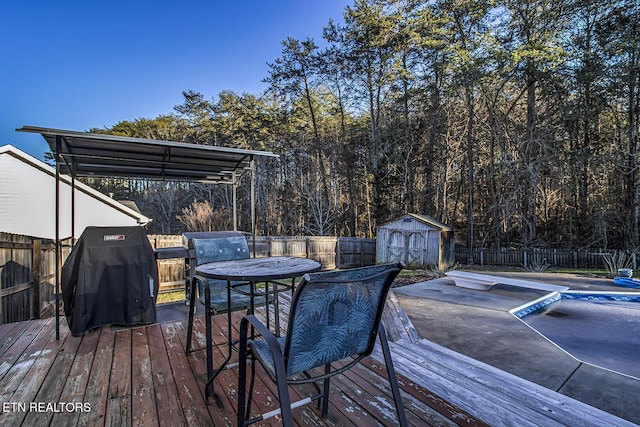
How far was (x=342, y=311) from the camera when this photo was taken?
3.88ft

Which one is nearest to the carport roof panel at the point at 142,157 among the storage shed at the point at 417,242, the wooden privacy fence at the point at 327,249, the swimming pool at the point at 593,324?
the swimming pool at the point at 593,324

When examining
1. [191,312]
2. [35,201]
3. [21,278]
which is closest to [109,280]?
[191,312]

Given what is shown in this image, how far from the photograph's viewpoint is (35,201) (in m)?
7.27

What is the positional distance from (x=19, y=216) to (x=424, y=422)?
9.30 metres

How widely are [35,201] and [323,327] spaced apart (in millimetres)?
9184

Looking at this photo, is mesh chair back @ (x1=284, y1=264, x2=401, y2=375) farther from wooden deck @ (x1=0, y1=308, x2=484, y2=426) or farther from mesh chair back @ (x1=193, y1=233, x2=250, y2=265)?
mesh chair back @ (x1=193, y1=233, x2=250, y2=265)

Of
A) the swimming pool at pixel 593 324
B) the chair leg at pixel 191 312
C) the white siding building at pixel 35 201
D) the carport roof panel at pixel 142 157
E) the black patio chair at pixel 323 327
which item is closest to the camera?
the black patio chair at pixel 323 327

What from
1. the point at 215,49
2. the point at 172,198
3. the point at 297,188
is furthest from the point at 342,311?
the point at 172,198

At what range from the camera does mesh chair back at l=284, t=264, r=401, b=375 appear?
1.08 m

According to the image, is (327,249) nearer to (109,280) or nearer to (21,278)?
(21,278)

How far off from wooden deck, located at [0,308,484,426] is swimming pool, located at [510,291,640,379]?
7.76ft

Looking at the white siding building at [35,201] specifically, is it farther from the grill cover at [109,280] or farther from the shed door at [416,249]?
the shed door at [416,249]

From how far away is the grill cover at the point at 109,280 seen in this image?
265 cm

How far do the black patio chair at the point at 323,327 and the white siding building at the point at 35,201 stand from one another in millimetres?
7759
